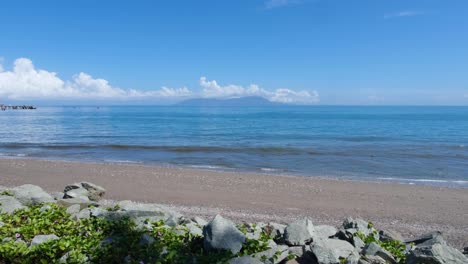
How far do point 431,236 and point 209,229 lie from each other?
13.9 feet

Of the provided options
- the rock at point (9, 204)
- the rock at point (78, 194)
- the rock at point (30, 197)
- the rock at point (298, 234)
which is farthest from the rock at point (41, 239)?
the rock at point (78, 194)

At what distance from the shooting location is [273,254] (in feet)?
17.0

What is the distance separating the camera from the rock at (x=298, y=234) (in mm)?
5758

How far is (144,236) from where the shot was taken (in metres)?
5.29

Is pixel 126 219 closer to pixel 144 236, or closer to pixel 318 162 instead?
pixel 144 236

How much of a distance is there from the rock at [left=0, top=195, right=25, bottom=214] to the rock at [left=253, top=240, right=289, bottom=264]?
4.53m

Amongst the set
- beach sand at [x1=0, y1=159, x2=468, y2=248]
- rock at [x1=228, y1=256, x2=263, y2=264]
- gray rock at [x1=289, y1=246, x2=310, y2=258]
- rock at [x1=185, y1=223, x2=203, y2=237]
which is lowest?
beach sand at [x1=0, y1=159, x2=468, y2=248]

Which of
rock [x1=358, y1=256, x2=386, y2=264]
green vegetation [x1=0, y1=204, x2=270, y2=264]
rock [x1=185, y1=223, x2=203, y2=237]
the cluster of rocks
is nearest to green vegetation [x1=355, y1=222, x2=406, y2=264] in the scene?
the cluster of rocks

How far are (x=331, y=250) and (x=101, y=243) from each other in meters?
3.12

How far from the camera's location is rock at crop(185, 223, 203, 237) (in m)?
5.76

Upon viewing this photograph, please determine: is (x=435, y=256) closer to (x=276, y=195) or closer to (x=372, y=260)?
(x=372, y=260)

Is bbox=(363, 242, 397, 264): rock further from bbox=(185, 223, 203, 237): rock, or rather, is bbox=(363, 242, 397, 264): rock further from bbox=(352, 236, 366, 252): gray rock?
bbox=(185, 223, 203, 237): rock

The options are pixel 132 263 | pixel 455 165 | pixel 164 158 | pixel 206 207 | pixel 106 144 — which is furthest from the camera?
pixel 106 144

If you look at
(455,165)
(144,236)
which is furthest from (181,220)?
(455,165)
